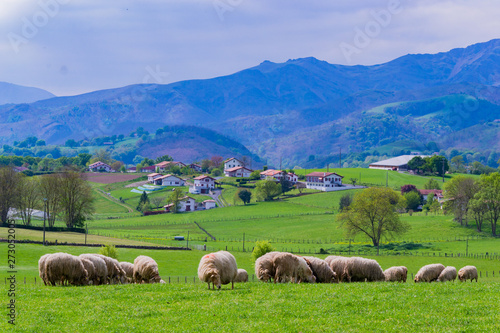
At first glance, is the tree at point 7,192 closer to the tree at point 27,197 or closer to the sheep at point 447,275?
the tree at point 27,197

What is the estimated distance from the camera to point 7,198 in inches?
3548

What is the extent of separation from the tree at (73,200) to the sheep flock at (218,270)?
67202 mm

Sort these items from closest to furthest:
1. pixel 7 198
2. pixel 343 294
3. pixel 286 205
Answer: pixel 343 294, pixel 7 198, pixel 286 205

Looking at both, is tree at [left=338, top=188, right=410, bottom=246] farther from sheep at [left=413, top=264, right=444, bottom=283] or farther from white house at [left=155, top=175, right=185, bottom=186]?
white house at [left=155, top=175, right=185, bottom=186]

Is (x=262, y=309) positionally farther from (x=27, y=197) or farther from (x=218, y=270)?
(x=27, y=197)

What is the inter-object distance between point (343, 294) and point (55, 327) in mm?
11165

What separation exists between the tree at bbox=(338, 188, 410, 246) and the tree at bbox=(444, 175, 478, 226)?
1513 centimetres

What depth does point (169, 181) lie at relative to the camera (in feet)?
609

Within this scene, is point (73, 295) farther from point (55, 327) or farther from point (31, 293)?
point (55, 327)

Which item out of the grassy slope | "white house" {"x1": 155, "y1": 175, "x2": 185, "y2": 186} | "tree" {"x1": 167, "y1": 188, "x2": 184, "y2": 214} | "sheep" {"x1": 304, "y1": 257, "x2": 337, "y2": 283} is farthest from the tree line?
"white house" {"x1": 155, "y1": 175, "x2": 185, "y2": 186}

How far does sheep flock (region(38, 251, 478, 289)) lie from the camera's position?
24281 mm

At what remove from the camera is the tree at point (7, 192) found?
89.9m

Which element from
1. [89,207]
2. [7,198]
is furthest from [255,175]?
[7,198]

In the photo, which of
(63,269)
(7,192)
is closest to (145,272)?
(63,269)
